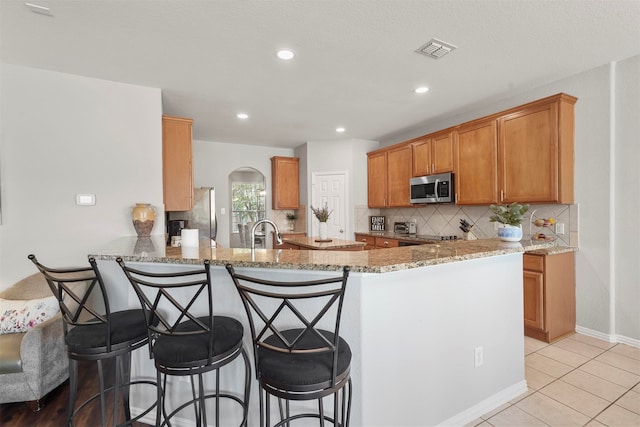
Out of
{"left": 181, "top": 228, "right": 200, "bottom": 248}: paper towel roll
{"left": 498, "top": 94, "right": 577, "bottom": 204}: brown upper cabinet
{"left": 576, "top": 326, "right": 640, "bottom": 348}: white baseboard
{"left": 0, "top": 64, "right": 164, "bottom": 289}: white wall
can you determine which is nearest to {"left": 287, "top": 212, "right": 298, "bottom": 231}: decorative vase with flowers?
{"left": 0, "top": 64, "right": 164, "bottom": 289}: white wall

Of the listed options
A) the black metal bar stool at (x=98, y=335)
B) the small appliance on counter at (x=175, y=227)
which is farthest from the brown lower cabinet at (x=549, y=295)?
the small appliance on counter at (x=175, y=227)

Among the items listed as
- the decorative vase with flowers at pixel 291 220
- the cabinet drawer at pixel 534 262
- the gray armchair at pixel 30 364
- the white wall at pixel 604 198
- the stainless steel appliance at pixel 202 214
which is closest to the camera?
the gray armchair at pixel 30 364

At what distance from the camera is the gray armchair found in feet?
6.37

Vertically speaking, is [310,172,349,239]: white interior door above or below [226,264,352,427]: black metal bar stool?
above

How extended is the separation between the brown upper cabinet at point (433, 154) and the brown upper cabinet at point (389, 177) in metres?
0.16

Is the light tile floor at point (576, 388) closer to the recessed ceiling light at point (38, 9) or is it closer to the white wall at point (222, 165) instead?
the recessed ceiling light at point (38, 9)

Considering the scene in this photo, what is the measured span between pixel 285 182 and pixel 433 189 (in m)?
2.85

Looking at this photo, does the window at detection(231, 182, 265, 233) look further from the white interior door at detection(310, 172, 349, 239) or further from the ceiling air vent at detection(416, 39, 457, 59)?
the ceiling air vent at detection(416, 39, 457, 59)

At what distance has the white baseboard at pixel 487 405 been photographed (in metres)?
1.81

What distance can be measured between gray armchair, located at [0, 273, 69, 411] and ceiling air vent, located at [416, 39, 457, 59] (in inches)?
134

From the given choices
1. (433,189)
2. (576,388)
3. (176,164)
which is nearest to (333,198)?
(433,189)

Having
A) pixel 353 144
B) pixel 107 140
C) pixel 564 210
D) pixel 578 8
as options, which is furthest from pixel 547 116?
pixel 107 140

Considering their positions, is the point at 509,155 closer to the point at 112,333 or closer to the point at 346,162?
the point at 346,162

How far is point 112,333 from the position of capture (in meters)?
1.53
